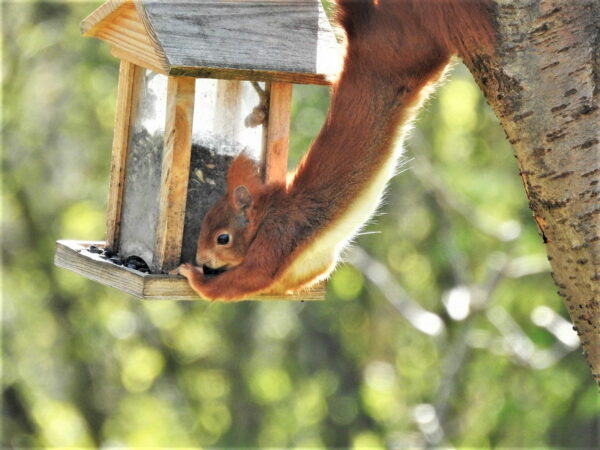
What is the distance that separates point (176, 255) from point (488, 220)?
4.25m

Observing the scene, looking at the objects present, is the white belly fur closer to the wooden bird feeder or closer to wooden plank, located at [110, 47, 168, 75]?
the wooden bird feeder

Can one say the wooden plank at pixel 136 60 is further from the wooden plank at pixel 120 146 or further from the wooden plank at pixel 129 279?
the wooden plank at pixel 129 279

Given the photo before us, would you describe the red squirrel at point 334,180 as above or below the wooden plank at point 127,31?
below

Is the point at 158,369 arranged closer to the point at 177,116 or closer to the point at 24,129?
the point at 24,129

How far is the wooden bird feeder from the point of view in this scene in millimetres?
2484

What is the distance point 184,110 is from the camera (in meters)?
2.62

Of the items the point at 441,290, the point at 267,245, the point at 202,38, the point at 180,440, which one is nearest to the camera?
the point at 202,38

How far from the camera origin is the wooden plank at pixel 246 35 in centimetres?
242

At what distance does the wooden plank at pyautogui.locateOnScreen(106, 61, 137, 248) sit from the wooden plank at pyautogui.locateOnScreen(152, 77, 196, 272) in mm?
386

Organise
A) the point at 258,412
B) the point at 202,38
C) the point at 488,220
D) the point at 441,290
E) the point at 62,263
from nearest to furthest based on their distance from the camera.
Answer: the point at 202,38
the point at 62,263
the point at 488,220
the point at 441,290
the point at 258,412

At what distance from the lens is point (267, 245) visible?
105 inches

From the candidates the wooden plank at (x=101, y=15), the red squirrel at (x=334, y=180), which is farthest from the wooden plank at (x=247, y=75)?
the wooden plank at (x=101, y=15)

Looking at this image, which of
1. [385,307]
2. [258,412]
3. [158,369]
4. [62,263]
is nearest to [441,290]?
[385,307]

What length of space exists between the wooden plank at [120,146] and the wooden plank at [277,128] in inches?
19.6
